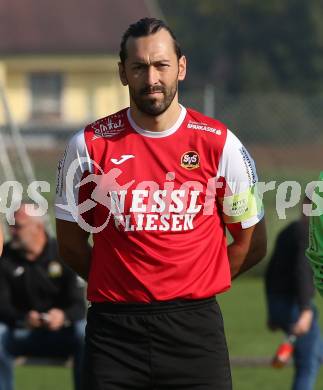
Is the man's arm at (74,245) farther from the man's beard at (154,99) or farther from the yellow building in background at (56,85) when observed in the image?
the yellow building in background at (56,85)

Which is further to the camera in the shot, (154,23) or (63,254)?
(63,254)

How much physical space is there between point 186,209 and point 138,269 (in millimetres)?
355

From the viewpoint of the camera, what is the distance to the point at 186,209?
5.88m

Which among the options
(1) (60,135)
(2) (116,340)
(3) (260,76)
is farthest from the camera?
(3) (260,76)

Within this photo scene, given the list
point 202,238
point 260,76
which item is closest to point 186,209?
point 202,238

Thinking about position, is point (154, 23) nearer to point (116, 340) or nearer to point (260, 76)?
point (116, 340)

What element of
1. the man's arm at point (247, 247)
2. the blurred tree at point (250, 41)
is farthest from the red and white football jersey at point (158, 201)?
the blurred tree at point (250, 41)

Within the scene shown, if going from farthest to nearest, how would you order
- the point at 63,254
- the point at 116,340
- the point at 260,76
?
the point at 260,76
the point at 63,254
the point at 116,340

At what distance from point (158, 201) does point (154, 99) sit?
464 mm

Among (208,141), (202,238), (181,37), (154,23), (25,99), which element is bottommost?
(202,238)

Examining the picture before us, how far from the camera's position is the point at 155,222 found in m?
5.85

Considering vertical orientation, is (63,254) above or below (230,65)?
below

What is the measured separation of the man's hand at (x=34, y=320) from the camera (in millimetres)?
9438

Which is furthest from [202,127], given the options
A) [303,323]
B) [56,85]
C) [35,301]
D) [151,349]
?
[56,85]
